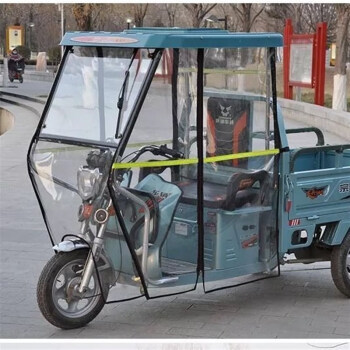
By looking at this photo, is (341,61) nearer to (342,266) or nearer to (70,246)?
(342,266)

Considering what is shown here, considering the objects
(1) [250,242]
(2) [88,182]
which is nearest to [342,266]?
(1) [250,242]

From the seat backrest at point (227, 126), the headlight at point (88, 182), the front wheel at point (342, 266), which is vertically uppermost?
the seat backrest at point (227, 126)

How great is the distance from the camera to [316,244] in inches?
223

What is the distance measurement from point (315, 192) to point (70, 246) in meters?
1.67

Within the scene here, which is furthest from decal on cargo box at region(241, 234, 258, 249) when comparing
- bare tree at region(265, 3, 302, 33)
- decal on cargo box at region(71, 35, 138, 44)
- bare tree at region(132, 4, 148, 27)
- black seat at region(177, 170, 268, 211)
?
bare tree at region(265, 3, 302, 33)

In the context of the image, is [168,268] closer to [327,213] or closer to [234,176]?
[234,176]

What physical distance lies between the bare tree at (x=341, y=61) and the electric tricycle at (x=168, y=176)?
14.1m

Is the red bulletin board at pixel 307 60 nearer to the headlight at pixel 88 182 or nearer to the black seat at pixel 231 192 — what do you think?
the black seat at pixel 231 192

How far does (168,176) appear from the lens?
5156 mm

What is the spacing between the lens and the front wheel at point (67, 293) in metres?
4.76

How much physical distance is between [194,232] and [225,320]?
0.58m

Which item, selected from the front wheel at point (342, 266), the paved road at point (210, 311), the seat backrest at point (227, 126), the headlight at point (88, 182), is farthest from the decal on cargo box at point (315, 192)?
the headlight at point (88, 182)

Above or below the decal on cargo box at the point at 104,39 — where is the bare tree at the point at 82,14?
below

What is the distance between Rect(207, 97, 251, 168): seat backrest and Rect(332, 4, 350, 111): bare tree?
14.4 metres
